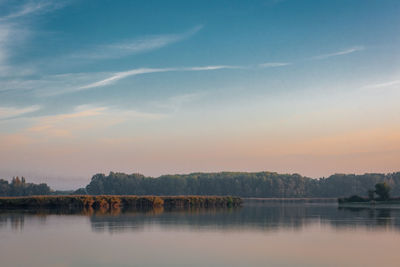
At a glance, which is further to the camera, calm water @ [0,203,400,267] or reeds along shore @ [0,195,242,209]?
reeds along shore @ [0,195,242,209]

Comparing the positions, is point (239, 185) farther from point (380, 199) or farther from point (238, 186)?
point (380, 199)

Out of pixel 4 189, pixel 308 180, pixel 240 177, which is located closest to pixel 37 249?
pixel 4 189

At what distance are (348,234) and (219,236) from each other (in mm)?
7015

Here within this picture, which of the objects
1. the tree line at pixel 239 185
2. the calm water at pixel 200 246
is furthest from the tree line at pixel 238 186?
the calm water at pixel 200 246

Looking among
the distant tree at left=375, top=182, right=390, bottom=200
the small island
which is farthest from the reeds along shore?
the distant tree at left=375, top=182, right=390, bottom=200

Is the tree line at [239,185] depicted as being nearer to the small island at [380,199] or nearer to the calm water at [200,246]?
the small island at [380,199]

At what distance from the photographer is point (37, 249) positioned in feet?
60.4

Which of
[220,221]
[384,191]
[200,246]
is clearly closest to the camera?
[200,246]

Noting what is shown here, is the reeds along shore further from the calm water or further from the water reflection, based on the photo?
the calm water

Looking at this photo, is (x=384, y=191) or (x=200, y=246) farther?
(x=384, y=191)

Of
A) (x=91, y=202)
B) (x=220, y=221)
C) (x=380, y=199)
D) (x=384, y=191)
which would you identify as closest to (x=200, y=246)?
(x=220, y=221)

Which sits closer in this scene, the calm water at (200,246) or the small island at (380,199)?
the calm water at (200,246)

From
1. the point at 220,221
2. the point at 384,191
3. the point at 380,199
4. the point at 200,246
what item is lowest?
the point at 380,199

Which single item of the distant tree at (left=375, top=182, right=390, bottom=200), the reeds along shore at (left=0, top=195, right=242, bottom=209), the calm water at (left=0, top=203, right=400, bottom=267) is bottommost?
the reeds along shore at (left=0, top=195, right=242, bottom=209)
